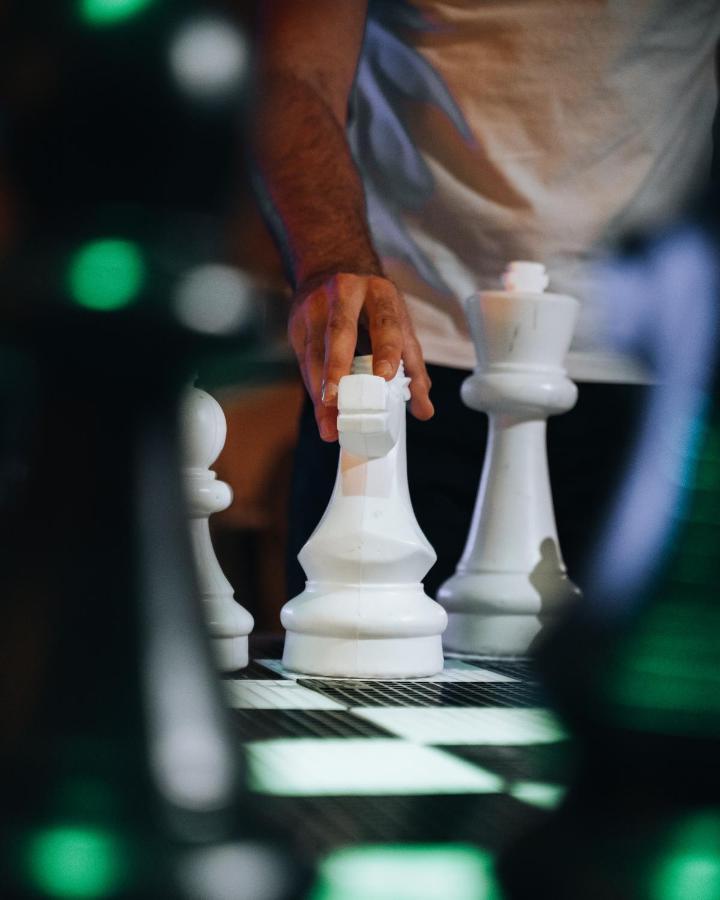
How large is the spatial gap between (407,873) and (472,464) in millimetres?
1111

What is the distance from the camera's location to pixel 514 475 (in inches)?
39.3

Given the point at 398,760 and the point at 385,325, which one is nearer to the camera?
the point at 398,760

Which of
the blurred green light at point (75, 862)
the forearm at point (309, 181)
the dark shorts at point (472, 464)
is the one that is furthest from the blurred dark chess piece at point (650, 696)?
the dark shorts at point (472, 464)

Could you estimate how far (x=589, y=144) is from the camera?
1.45 metres

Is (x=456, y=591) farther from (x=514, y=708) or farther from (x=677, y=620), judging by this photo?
(x=677, y=620)

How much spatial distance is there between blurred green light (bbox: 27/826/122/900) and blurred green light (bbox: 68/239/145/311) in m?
0.13

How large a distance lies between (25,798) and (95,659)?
40mm

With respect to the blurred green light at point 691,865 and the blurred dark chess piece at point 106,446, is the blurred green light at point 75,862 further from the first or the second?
the blurred green light at point 691,865

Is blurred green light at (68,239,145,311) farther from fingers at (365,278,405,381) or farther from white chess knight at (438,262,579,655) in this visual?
white chess knight at (438,262,579,655)

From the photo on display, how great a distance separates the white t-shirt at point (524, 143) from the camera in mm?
1421

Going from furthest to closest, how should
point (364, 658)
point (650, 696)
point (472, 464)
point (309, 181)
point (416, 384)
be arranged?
1. point (472, 464)
2. point (309, 181)
3. point (416, 384)
4. point (364, 658)
5. point (650, 696)

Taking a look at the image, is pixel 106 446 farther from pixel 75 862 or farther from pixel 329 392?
pixel 329 392

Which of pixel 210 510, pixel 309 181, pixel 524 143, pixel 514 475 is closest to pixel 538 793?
pixel 210 510

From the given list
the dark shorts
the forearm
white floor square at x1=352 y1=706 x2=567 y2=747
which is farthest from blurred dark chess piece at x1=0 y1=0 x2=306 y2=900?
the dark shorts
